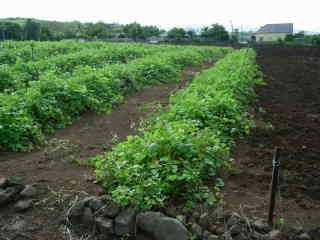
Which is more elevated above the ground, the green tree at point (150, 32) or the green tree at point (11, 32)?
the green tree at point (150, 32)

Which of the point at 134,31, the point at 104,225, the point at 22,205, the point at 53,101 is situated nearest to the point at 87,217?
the point at 104,225

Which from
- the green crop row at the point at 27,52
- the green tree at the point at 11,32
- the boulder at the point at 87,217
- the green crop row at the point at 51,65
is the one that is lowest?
the boulder at the point at 87,217

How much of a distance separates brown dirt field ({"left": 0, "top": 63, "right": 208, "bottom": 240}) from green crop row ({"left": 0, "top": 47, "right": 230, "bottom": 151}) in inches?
9.2

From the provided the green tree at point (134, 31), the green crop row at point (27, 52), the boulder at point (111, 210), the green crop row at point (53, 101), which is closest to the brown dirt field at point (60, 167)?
the green crop row at point (53, 101)

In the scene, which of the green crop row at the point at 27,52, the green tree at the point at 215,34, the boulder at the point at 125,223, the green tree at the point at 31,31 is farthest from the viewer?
the green tree at the point at 215,34

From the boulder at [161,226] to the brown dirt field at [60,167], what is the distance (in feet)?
2.70

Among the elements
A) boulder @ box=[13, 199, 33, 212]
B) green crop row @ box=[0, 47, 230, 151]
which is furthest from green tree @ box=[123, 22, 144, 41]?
boulder @ box=[13, 199, 33, 212]

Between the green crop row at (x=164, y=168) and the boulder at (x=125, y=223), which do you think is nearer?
the boulder at (x=125, y=223)

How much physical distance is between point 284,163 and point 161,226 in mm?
2926

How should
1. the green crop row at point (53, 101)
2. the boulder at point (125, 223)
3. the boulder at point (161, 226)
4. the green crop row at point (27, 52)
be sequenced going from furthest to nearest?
the green crop row at point (27, 52) → the green crop row at point (53, 101) → the boulder at point (125, 223) → the boulder at point (161, 226)

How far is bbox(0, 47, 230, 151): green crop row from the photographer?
6607 millimetres

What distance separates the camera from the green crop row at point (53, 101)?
6607 millimetres

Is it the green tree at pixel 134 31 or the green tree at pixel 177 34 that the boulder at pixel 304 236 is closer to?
the green tree at pixel 134 31

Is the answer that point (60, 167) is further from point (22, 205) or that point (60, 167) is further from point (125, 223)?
point (125, 223)
